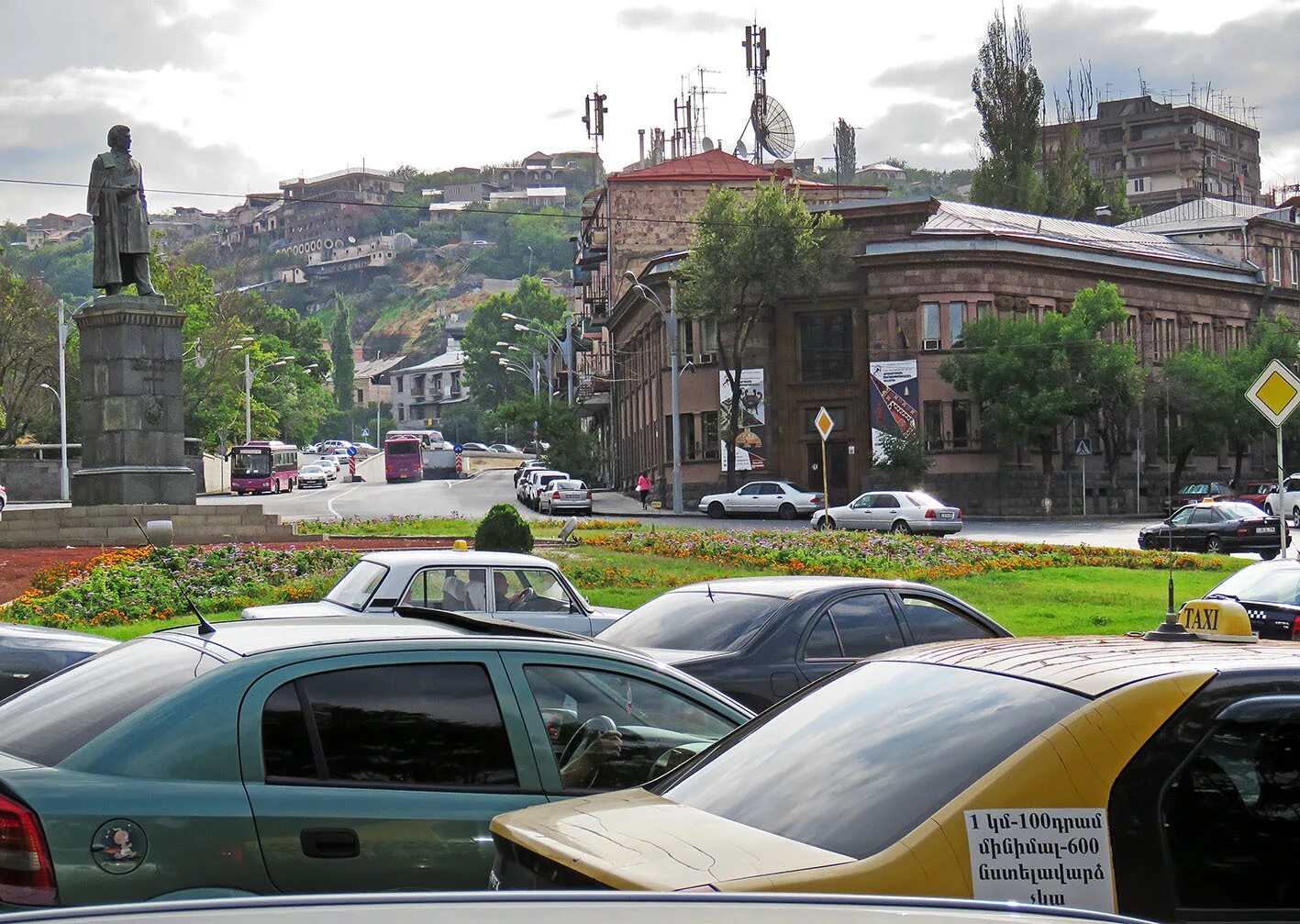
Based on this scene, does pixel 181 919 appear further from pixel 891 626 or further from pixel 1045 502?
pixel 1045 502

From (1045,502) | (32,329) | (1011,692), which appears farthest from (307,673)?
(32,329)

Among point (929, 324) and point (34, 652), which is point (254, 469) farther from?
point (34, 652)

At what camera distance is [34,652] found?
11531 millimetres

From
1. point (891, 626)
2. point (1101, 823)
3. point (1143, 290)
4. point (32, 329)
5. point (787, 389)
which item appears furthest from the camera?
point (32, 329)

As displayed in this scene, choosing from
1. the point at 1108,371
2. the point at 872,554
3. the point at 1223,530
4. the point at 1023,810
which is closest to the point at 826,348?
the point at 1108,371

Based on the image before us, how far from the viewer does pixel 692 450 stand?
65812 mm

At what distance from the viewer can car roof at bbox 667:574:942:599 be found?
1074 centimetres

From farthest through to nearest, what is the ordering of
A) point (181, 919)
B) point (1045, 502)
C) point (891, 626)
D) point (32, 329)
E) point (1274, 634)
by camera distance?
1. point (32, 329)
2. point (1045, 502)
3. point (1274, 634)
4. point (891, 626)
5. point (181, 919)

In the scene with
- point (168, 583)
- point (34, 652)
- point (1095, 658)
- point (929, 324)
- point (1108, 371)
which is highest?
point (929, 324)

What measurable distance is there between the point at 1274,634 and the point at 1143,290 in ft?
200

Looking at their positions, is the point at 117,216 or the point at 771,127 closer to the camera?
the point at 117,216

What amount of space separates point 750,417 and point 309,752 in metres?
58.7

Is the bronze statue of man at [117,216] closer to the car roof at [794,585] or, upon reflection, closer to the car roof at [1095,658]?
the car roof at [794,585]

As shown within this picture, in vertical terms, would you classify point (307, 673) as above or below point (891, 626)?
above
